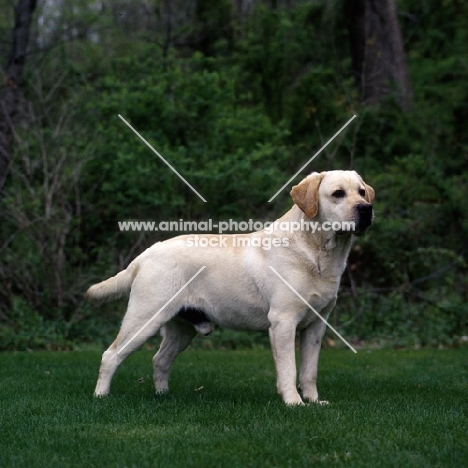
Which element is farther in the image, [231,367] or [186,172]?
[186,172]

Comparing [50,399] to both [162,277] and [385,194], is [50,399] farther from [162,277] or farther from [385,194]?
[385,194]

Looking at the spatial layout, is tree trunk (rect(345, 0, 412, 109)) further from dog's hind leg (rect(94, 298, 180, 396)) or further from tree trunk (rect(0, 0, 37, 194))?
dog's hind leg (rect(94, 298, 180, 396))

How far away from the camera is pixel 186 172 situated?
11.5 meters

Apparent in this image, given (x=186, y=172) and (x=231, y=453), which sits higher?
(x=231, y=453)

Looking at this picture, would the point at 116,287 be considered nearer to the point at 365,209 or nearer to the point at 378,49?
the point at 365,209

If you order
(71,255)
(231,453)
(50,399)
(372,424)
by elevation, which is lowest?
(71,255)

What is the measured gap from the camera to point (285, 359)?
19.2 ft

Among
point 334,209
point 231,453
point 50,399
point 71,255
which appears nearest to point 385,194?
point 71,255

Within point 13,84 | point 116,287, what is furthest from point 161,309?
point 13,84

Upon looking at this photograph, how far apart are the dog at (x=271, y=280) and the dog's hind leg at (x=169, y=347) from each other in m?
0.22

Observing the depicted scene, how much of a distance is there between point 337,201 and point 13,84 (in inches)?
302

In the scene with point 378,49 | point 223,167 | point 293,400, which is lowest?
point 223,167

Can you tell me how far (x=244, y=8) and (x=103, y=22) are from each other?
21.5ft

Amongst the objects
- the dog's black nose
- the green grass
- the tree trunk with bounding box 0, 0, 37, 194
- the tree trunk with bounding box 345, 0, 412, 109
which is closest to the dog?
the dog's black nose
